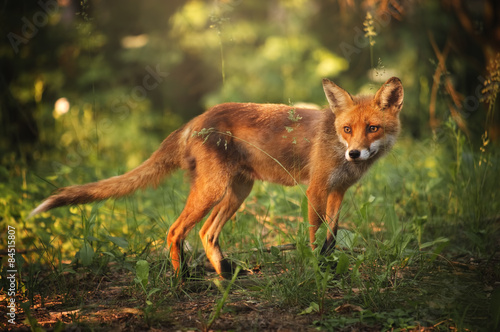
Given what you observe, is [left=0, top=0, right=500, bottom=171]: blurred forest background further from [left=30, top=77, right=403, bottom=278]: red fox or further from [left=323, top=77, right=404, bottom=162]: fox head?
[left=323, top=77, right=404, bottom=162]: fox head

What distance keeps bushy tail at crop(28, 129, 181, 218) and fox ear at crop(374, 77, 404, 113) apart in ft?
6.20

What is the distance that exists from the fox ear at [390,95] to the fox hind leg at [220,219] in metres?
1.49

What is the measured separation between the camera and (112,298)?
3.26 m

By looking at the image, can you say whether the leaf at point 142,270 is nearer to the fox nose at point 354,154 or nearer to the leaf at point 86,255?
the leaf at point 86,255

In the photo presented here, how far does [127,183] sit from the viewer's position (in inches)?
150

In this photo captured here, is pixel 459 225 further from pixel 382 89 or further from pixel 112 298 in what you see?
pixel 112 298

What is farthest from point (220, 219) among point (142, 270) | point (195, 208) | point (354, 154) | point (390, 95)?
point (390, 95)

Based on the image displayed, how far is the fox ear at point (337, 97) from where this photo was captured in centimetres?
365

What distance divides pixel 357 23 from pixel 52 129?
6500 mm

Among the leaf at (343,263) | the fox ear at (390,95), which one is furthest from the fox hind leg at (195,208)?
the fox ear at (390,95)

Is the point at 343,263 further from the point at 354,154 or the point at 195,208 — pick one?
the point at 195,208

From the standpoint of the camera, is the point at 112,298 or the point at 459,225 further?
the point at 459,225

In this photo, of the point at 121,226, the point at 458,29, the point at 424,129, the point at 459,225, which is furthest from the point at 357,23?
the point at 121,226

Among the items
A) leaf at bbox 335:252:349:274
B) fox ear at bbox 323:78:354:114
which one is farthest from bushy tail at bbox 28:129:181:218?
leaf at bbox 335:252:349:274
